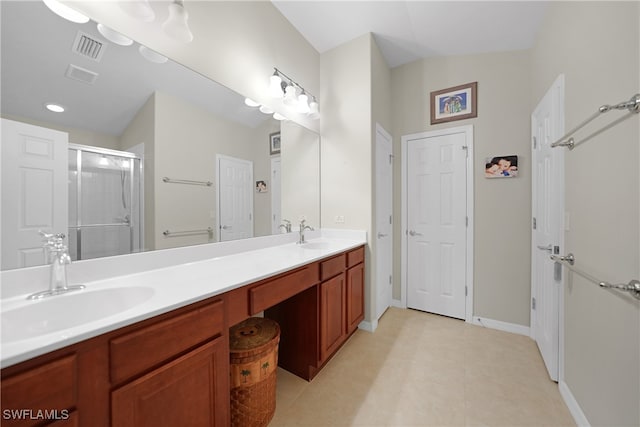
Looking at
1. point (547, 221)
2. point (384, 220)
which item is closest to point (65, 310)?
point (384, 220)

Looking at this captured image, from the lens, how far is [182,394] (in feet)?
3.04

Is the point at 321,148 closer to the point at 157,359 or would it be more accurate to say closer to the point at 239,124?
the point at 239,124

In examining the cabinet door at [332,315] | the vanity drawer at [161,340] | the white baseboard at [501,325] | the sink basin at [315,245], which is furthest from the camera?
the white baseboard at [501,325]

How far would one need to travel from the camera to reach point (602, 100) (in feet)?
3.98

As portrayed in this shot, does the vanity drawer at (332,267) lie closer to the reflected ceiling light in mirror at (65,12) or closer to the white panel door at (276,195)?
the white panel door at (276,195)

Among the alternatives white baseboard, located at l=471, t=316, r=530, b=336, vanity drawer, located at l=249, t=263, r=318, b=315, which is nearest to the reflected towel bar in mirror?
vanity drawer, located at l=249, t=263, r=318, b=315

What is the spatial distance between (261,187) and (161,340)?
4.65ft

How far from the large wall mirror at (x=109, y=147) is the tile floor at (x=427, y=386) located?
3.97 ft

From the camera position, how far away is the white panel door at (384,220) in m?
2.65

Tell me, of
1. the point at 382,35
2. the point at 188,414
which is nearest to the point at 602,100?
the point at 382,35

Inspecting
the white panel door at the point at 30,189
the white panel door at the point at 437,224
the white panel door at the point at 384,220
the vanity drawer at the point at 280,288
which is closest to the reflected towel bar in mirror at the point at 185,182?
the white panel door at the point at 30,189

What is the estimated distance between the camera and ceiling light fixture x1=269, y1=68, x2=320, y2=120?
7.00ft

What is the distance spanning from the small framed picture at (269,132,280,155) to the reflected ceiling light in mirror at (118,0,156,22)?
1.07 meters

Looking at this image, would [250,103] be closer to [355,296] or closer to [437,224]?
[355,296]
